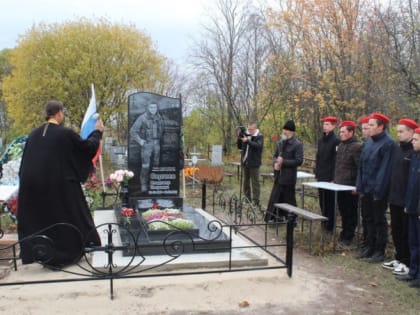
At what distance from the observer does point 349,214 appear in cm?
634

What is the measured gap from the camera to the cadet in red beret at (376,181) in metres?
5.15

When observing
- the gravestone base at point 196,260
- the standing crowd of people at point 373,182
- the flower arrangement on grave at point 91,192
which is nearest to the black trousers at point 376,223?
the standing crowd of people at point 373,182

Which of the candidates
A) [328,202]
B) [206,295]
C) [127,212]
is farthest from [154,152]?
[206,295]

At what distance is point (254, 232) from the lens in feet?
23.2

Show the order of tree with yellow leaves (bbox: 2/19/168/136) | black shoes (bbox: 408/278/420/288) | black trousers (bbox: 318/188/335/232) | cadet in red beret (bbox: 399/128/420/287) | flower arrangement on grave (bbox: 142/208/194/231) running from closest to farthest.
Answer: cadet in red beret (bbox: 399/128/420/287), black shoes (bbox: 408/278/420/288), flower arrangement on grave (bbox: 142/208/194/231), black trousers (bbox: 318/188/335/232), tree with yellow leaves (bbox: 2/19/168/136)

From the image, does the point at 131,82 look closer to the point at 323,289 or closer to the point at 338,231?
the point at 338,231

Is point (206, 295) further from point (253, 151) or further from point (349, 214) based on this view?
point (253, 151)

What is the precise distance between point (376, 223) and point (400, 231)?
1.22 feet

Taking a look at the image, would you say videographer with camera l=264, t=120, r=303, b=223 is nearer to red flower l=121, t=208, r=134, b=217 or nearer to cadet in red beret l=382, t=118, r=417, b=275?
cadet in red beret l=382, t=118, r=417, b=275

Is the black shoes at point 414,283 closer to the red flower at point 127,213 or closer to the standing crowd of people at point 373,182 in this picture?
the standing crowd of people at point 373,182

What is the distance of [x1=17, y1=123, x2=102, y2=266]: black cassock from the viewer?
4707 mm

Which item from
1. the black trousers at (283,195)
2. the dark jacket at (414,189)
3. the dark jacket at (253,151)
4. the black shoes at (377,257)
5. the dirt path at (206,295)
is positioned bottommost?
the dirt path at (206,295)

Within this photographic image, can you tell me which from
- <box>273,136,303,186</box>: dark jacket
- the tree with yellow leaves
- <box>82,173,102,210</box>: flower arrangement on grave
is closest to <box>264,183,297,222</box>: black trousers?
Answer: <box>273,136,303,186</box>: dark jacket

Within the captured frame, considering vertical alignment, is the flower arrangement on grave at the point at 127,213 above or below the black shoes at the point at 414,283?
above
